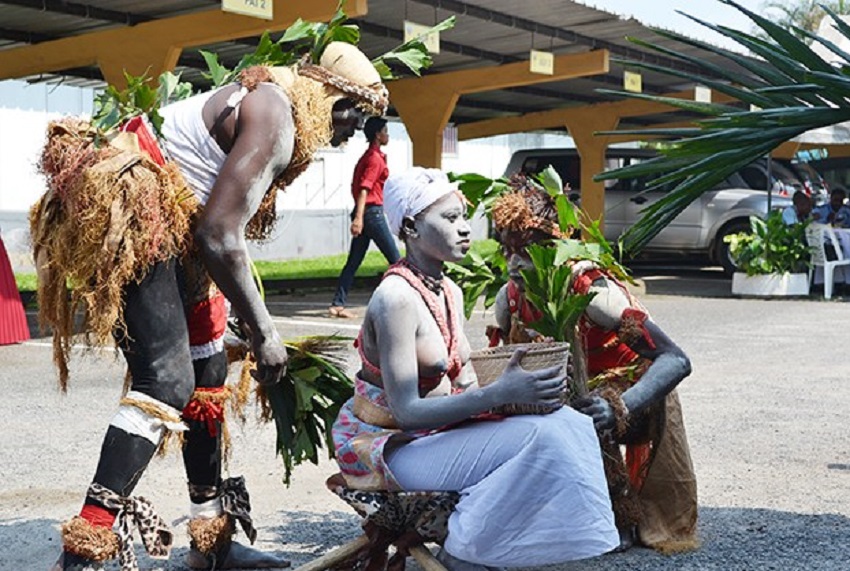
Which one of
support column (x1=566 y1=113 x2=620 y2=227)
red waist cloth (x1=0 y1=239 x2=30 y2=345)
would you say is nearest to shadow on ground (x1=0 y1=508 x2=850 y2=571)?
red waist cloth (x1=0 y1=239 x2=30 y2=345)

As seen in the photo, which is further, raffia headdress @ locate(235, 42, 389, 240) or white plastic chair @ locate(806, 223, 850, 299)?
white plastic chair @ locate(806, 223, 850, 299)

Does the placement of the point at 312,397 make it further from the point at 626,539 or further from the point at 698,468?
the point at 698,468

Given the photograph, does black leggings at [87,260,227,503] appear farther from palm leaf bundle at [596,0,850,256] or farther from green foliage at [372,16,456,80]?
palm leaf bundle at [596,0,850,256]

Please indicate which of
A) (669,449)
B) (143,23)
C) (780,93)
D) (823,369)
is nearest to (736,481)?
(669,449)

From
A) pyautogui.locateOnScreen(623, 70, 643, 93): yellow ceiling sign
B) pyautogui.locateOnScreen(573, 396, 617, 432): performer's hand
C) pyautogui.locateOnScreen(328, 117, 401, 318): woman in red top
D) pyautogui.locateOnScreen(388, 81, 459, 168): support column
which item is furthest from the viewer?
pyautogui.locateOnScreen(623, 70, 643, 93): yellow ceiling sign

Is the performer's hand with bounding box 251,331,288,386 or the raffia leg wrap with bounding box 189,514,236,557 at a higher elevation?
the performer's hand with bounding box 251,331,288,386

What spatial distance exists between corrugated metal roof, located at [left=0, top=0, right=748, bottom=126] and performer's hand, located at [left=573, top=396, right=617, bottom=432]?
6963 millimetres

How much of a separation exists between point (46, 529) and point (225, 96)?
171 centimetres

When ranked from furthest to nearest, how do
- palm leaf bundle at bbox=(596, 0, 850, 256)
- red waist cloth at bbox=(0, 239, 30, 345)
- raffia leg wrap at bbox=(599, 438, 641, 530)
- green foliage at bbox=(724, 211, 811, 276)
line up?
green foliage at bbox=(724, 211, 811, 276), red waist cloth at bbox=(0, 239, 30, 345), raffia leg wrap at bbox=(599, 438, 641, 530), palm leaf bundle at bbox=(596, 0, 850, 256)

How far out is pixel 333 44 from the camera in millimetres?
4074

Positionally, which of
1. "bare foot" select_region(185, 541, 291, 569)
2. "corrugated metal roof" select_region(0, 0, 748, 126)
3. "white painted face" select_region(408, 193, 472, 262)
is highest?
"corrugated metal roof" select_region(0, 0, 748, 126)

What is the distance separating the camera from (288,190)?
80.6ft

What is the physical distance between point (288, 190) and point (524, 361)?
70.5ft

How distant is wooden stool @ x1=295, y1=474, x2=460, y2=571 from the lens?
351cm
